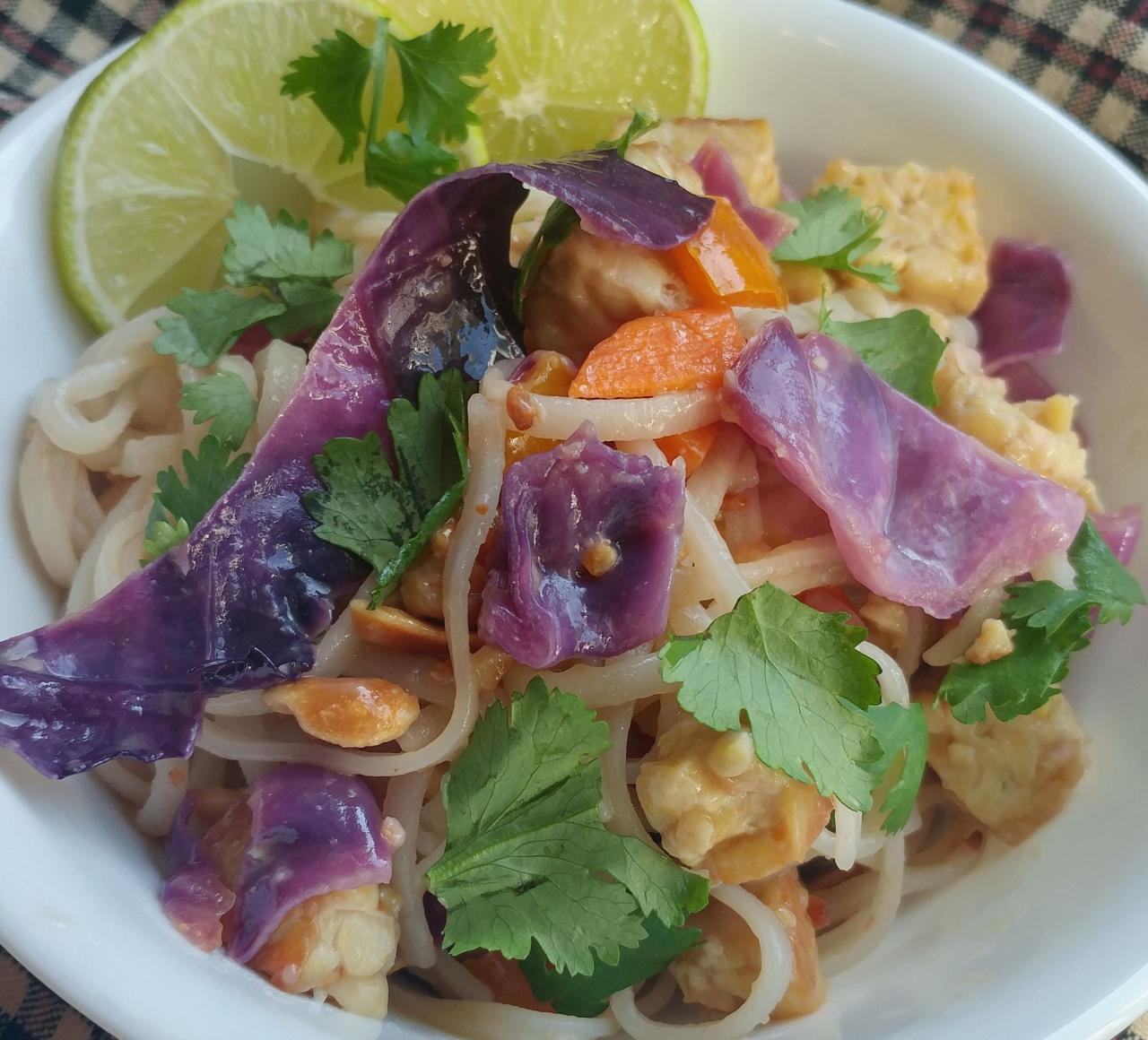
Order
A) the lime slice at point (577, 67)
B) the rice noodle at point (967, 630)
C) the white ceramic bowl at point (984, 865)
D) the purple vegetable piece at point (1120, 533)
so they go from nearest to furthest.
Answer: the white ceramic bowl at point (984, 865)
the rice noodle at point (967, 630)
the purple vegetable piece at point (1120, 533)
the lime slice at point (577, 67)

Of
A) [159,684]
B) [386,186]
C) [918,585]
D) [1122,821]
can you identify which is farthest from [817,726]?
[386,186]

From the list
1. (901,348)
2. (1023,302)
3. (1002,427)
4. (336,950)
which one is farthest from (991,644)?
(336,950)

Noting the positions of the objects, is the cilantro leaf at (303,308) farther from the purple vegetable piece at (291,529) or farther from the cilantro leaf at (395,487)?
the cilantro leaf at (395,487)

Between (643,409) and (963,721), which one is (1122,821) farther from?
(643,409)

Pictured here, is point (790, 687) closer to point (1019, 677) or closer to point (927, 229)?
point (1019, 677)

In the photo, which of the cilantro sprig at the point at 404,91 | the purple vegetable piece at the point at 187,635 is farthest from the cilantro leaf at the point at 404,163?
the purple vegetable piece at the point at 187,635

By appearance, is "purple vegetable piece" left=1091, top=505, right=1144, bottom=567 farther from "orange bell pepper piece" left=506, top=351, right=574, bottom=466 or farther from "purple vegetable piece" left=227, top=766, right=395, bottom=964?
"purple vegetable piece" left=227, top=766, right=395, bottom=964

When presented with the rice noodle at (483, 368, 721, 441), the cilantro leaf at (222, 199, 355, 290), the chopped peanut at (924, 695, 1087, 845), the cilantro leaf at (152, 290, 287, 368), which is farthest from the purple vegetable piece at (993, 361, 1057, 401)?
the cilantro leaf at (152, 290, 287, 368)
